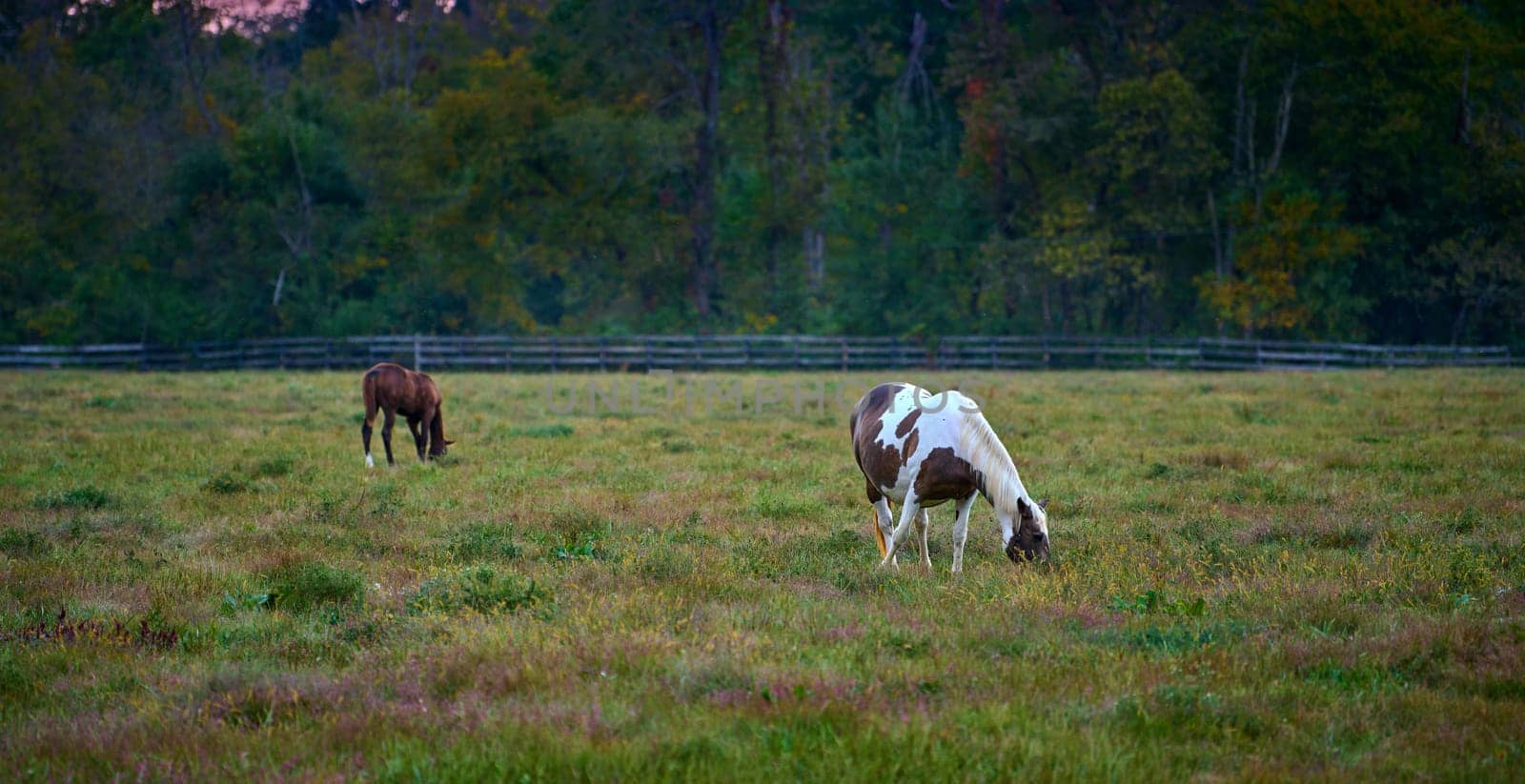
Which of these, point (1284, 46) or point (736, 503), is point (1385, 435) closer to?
point (736, 503)

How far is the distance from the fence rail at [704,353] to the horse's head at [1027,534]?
29.1m

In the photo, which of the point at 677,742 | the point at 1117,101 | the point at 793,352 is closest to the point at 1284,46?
the point at 1117,101

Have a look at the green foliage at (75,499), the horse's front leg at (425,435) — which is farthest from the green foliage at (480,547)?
the horse's front leg at (425,435)

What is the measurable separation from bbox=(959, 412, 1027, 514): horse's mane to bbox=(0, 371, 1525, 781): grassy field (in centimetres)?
51

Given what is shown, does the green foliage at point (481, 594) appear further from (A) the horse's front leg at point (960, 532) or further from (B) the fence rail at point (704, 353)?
(B) the fence rail at point (704, 353)

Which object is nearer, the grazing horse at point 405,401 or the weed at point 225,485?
the weed at point 225,485

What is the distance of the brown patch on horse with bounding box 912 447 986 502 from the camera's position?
29.2 feet

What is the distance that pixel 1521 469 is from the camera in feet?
42.7

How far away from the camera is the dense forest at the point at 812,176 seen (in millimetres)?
38469

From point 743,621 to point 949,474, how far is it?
2479mm

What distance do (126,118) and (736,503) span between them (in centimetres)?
4488

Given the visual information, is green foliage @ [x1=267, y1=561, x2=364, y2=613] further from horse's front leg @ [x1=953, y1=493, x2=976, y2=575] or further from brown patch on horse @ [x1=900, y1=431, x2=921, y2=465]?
horse's front leg @ [x1=953, y1=493, x2=976, y2=575]

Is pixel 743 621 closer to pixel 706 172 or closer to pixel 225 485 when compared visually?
pixel 225 485

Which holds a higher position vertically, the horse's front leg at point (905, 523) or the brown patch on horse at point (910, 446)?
the brown patch on horse at point (910, 446)
